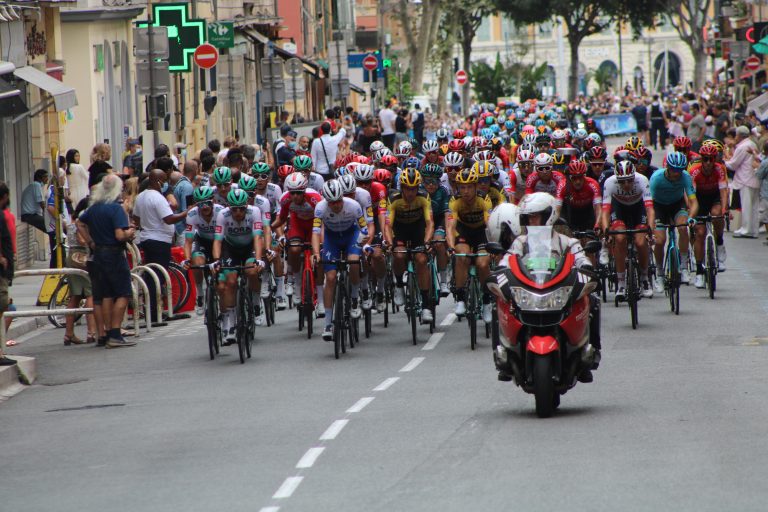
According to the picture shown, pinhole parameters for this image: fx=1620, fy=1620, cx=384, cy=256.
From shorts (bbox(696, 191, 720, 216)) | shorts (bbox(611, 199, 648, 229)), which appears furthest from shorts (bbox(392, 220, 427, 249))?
shorts (bbox(696, 191, 720, 216))

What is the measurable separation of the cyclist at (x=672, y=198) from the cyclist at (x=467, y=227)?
2978mm

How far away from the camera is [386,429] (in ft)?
37.2

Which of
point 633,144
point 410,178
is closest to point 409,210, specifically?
point 410,178

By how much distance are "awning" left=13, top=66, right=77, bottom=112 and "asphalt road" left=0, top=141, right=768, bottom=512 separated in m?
6.26

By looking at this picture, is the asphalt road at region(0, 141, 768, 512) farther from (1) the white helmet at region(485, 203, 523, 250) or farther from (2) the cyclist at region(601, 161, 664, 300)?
(1) the white helmet at region(485, 203, 523, 250)

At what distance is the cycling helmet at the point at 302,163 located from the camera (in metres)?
19.2

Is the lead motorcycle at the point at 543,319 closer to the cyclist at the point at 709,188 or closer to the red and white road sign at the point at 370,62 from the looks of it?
the cyclist at the point at 709,188

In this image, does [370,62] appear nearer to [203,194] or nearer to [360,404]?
[203,194]

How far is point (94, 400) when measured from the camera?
13945mm

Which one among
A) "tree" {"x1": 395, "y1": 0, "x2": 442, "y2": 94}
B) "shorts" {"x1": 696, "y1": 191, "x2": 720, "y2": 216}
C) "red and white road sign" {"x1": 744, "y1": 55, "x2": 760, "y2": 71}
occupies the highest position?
"tree" {"x1": 395, "y1": 0, "x2": 442, "y2": 94}

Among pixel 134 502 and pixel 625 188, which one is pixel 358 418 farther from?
pixel 625 188

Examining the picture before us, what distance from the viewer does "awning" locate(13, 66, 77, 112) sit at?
2306 centimetres

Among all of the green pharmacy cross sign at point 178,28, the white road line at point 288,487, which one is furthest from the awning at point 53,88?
the white road line at point 288,487

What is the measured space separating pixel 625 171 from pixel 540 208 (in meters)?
6.23
